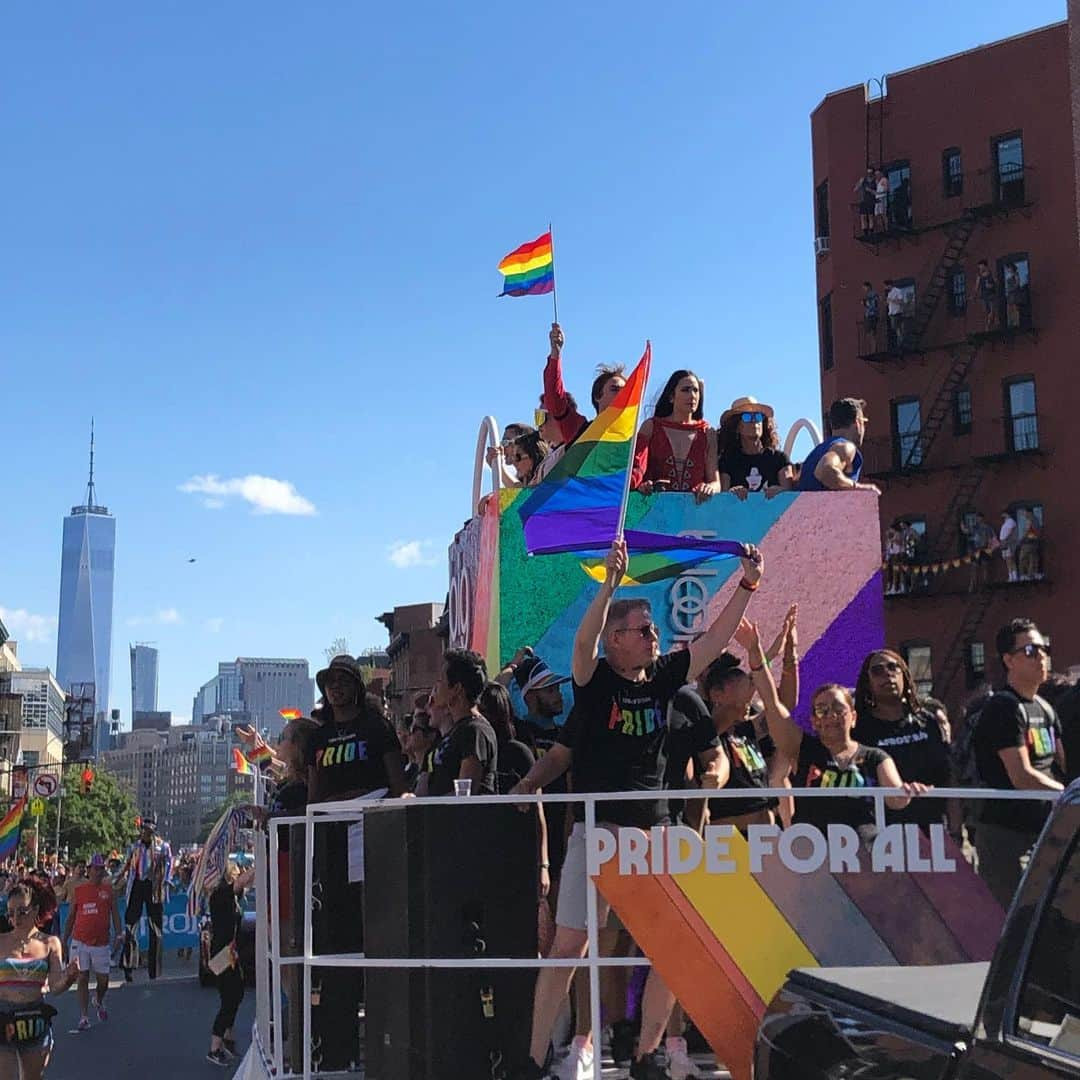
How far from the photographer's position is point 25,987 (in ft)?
35.7

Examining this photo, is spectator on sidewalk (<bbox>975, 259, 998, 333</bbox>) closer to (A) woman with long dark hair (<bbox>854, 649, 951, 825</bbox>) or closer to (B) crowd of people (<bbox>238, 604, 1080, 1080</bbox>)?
(B) crowd of people (<bbox>238, 604, 1080, 1080</bbox>)

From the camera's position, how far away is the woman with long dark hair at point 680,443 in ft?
29.1

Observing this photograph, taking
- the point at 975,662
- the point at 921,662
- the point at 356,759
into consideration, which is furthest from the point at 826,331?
the point at 356,759

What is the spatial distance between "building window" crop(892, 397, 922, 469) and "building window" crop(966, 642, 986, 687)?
4736mm

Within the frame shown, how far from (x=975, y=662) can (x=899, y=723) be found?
28908mm

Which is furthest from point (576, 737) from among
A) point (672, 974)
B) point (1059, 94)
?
point (1059, 94)

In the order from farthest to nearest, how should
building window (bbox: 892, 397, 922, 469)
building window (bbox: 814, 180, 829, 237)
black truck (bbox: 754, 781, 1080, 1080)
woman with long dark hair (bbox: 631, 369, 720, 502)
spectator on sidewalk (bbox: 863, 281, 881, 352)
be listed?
building window (bbox: 814, 180, 829, 237), spectator on sidewalk (bbox: 863, 281, 881, 352), building window (bbox: 892, 397, 922, 469), woman with long dark hair (bbox: 631, 369, 720, 502), black truck (bbox: 754, 781, 1080, 1080)

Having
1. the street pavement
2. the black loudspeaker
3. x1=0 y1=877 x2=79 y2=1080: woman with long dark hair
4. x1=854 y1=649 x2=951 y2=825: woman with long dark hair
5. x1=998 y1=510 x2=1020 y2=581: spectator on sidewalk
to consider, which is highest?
x1=998 y1=510 x2=1020 y2=581: spectator on sidewalk

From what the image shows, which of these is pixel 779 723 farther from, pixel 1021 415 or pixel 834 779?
pixel 1021 415

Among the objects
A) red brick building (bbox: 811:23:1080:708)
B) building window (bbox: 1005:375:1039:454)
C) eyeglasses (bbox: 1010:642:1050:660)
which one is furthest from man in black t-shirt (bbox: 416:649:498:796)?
building window (bbox: 1005:375:1039:454)

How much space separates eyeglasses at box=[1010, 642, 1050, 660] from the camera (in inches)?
239

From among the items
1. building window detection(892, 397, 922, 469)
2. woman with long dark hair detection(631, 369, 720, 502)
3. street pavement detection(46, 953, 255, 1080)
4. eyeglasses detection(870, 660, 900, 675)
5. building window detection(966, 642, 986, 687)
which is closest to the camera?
eyeglasses detection(870, 660, 900, 675)

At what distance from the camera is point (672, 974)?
480 centimetres

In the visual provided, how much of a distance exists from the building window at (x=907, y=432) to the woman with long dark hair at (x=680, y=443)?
27.7 m
